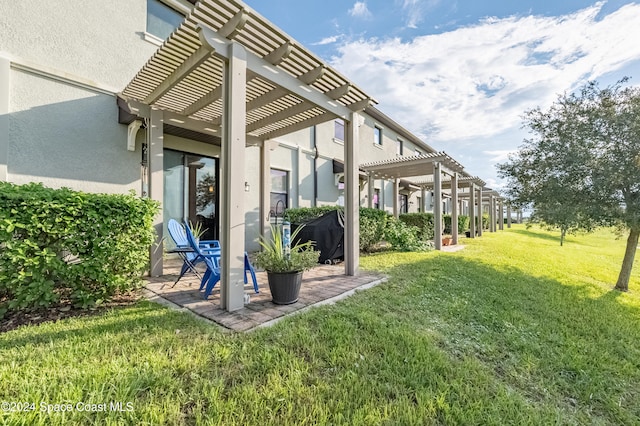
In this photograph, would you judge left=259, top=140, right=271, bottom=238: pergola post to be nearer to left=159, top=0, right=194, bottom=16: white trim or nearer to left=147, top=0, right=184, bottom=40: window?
left=147, top=0, right=184, bottom=40: window

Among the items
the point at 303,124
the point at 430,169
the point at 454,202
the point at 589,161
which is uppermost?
the point at 303,124

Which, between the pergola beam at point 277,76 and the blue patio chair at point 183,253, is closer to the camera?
the pergola beam at point 277,76

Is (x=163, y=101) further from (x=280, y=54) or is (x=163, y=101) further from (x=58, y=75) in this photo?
(x=280, y=54)

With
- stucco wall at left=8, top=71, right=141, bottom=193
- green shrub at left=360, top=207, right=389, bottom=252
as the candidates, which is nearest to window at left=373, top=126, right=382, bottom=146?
green shrub at left=360, top=207, right=389, bottom=252

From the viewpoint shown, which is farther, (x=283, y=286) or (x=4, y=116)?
(x=4, y=116)

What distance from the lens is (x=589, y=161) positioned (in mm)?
6453

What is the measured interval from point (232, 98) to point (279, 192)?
6.04 m

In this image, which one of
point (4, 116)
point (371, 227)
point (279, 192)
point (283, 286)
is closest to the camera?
point (283, 286)

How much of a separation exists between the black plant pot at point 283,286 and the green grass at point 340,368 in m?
0.42

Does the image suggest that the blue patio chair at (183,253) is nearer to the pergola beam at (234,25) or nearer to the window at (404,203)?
the pergola beam at (234,25)

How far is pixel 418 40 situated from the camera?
9.43 meters

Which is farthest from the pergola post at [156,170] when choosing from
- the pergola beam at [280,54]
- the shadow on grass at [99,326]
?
the pergola beam at [280,54]

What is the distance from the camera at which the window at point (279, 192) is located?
8.96 metres

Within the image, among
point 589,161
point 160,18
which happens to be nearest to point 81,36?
point 160,18
